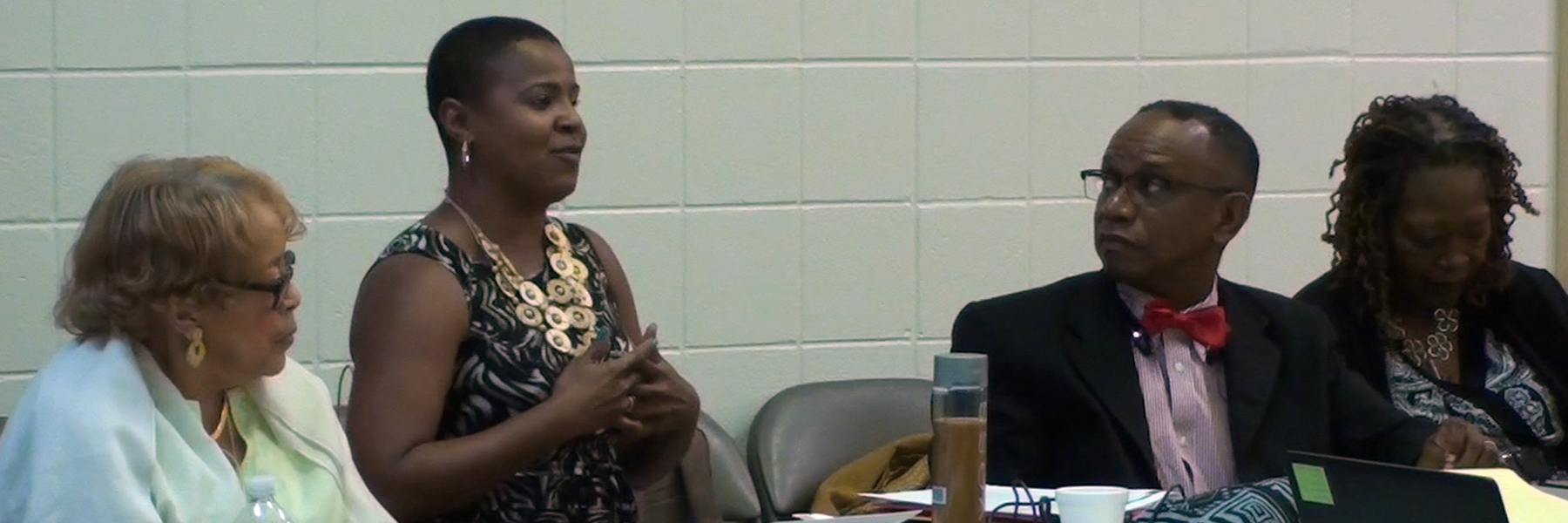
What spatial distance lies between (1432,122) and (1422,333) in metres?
0.36

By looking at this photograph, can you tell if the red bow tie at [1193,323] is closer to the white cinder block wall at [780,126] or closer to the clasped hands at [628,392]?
the clasped hands at [628,392]

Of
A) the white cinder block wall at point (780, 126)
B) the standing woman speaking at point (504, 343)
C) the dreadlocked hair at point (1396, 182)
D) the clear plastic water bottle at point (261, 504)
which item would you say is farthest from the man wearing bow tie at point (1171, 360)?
the white cinder block wall at point (780, 126)

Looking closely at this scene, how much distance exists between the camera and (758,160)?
4195 mm

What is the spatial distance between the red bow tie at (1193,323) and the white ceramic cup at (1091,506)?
0.73m

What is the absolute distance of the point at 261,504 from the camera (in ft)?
7.30

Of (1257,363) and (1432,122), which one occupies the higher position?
(1432,122)

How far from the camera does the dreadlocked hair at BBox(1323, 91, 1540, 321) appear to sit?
3475 mm

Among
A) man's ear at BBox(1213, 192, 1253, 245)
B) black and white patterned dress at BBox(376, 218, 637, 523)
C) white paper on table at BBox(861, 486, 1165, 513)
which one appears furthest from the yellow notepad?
black and white patterned dress at BBox(376, 218, 637, 523)

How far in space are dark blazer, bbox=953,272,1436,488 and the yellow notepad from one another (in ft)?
1.69

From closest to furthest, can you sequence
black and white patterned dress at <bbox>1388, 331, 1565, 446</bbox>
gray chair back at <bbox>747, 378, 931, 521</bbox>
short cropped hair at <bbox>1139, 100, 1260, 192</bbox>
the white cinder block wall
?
1. short cropped hair at <bbox>1139, 100, 1260, 192</bbox>
2. black and white patterned dress at <bbox>1388, 331, 1565, 446</bbox>
3. the white cinder block wall
4. gray chair back at <bbox>747, 378, 931, 521</bbox>

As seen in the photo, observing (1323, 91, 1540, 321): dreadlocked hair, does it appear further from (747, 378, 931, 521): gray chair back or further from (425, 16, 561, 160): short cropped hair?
(425, 16, 561, 160): short cropped hair

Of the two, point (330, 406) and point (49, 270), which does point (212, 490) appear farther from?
point (49, 270)

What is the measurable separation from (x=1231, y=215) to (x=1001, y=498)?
2.54 ft

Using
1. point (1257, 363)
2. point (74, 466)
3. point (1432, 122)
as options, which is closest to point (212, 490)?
point (74, 466)
